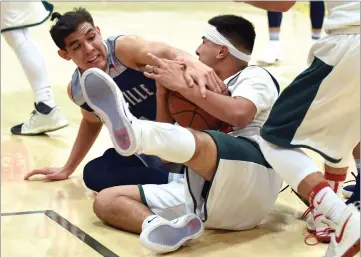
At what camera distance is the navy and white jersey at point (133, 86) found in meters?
2.76

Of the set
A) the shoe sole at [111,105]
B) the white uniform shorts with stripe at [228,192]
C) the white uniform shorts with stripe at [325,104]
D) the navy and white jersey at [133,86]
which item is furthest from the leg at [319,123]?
the navy and white jersey at [133,86]

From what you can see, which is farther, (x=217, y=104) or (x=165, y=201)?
(x=165, y=201)

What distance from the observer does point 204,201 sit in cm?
240

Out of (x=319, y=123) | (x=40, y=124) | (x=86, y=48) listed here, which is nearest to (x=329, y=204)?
(x=319, y=123)

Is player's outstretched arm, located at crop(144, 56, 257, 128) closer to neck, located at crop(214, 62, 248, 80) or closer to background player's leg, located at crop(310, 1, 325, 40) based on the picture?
neck, located at crop(214, 62, 248, 80)

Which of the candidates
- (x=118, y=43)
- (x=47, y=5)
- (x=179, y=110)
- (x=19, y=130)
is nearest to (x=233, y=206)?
(x=179, y=110)

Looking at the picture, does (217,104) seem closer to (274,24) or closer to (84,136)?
(84,136)

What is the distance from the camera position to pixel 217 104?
7.80 feet

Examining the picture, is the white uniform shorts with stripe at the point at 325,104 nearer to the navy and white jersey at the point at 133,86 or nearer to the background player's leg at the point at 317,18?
the navy and white jersey at the point at 133,86

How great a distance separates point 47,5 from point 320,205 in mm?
2703

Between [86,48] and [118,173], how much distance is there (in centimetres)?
48

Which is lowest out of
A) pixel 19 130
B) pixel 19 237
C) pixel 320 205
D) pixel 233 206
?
pixel 19 130

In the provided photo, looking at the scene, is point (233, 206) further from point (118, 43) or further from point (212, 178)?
point (118, 43)

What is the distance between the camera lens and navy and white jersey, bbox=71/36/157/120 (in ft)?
9.07
